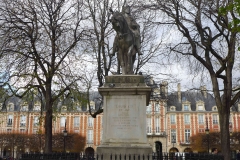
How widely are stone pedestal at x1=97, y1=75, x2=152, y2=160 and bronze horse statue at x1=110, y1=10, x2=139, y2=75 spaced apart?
0.95m

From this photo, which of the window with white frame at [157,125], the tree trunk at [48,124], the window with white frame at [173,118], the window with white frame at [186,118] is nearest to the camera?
the tree trunk at [48,124]

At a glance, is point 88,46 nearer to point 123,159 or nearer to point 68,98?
point 68,98

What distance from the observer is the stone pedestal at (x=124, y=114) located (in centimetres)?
964

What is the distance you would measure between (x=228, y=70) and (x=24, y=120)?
59.1 metres

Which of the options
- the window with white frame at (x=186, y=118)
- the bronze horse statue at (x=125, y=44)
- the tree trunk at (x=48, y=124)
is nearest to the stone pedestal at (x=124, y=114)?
the bronze horse statue at (x=125, y=44)

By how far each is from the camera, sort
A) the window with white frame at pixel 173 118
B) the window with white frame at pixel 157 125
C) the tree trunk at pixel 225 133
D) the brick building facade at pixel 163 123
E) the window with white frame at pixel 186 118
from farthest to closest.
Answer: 1. the window with white frame at pixel 173 118
2. the window with white frame at pixel 186 118
3. the window with white frame at pixel 157 125
4. the brick building facade at pixel 163 123
5. the tree trunk at pixel 225 133

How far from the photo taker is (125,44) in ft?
36.4

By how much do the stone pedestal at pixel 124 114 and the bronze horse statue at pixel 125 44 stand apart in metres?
0.95

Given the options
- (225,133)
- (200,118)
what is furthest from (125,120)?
(200,118)

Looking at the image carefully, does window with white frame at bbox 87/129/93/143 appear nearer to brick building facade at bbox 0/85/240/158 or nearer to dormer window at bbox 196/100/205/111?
brick building facade at bbox 0/85/240/158

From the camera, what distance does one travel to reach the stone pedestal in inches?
380

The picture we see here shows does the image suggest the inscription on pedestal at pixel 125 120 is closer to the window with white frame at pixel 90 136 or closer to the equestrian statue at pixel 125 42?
the equestrian statue at pixel 125 42

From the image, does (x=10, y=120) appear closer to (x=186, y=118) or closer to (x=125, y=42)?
(x=186, y=118)

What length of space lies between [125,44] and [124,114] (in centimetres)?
280
